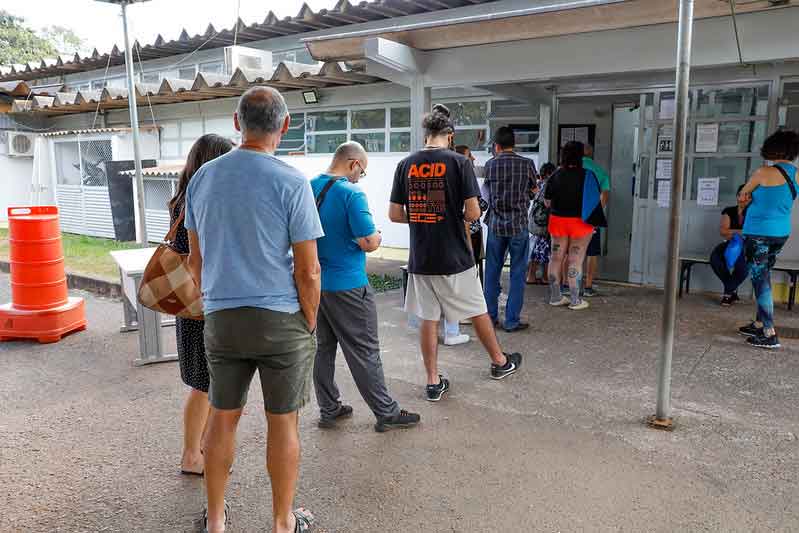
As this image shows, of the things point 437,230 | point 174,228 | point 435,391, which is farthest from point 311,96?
point 174,228

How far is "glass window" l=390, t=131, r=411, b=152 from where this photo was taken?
1070 centimetres

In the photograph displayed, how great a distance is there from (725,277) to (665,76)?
2358 millimetres

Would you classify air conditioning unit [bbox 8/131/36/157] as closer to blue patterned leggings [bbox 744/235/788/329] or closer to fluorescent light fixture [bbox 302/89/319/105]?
fluorescent light fixture [bbox 302/89/319/105]

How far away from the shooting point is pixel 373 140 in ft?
36.6

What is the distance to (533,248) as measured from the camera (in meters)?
7.80

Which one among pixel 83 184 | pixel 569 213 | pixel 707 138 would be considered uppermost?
pixel 707 138

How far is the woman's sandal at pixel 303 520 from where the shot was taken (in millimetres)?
2617

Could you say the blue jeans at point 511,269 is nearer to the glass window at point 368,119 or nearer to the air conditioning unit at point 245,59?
the glass window at point 368,119

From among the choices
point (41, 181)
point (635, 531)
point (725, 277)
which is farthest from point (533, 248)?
point (41, 181)

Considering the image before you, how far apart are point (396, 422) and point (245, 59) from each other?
8.67 m

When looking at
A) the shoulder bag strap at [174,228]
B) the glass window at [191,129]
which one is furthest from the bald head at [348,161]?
the glass window at [191,129]

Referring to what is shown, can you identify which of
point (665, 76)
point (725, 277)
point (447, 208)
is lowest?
point (725, 277)

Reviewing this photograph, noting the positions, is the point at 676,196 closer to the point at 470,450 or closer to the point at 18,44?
the point at 470,450

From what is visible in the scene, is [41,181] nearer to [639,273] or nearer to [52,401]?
[52,401]
